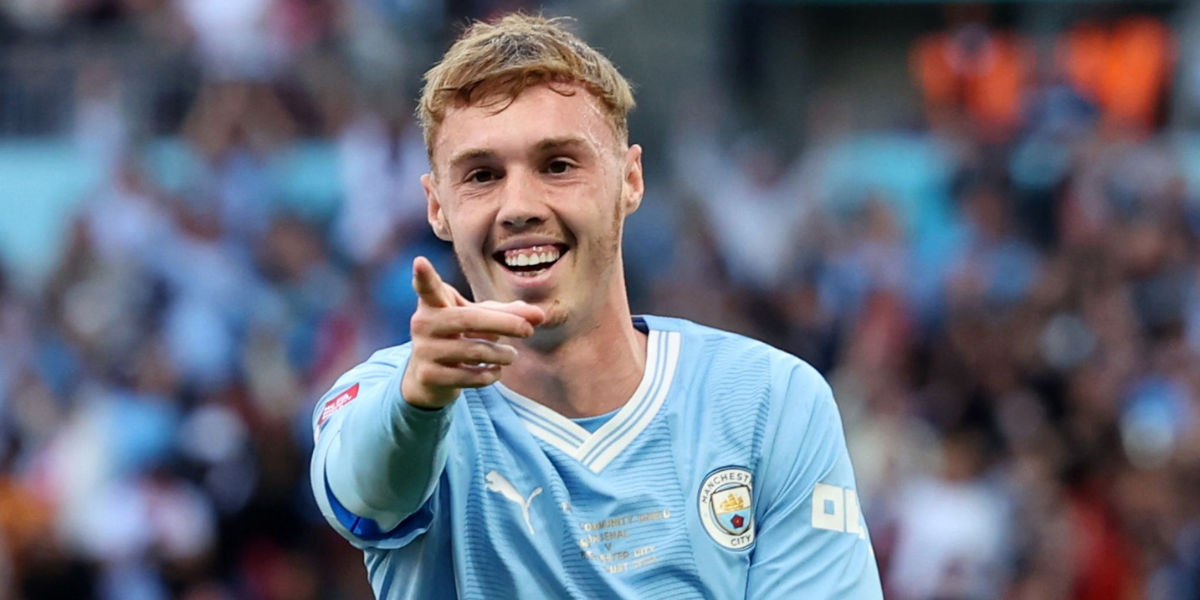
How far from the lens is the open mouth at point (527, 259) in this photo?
3414 millimetres

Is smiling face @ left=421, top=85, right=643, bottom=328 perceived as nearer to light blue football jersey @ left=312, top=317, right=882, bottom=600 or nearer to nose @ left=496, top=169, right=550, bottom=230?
nose @ left=496, top=169, right=550, bottom=230

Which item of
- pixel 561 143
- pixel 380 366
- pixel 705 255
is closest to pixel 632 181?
pixel 561 143

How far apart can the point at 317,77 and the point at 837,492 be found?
9.12 meters

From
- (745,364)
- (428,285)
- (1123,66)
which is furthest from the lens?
(1123,66)

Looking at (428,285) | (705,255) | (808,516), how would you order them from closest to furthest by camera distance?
(428,285)
(808,516)
(705,255)

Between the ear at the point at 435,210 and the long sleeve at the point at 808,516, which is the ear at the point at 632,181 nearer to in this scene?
the ear at the point at 435,210

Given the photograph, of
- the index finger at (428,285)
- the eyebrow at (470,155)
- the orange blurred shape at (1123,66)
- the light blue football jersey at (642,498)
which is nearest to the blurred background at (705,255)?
the orange blurred shape at (1123,66)

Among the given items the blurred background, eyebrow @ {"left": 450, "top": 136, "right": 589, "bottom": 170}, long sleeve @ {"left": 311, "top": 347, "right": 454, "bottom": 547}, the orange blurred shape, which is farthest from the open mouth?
the orange blurred shape

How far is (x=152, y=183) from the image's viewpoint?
11727 millimetres

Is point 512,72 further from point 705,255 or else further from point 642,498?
point 705,255

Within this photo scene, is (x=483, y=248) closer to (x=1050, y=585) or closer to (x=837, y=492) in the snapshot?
(x=837, y=492)

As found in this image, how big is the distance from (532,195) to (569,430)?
0.50m

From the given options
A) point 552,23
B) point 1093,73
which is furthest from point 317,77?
point 552,23

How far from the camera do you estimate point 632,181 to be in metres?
3.82
